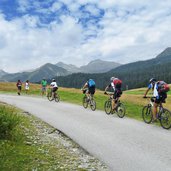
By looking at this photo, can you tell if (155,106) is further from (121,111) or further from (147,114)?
(121,111)

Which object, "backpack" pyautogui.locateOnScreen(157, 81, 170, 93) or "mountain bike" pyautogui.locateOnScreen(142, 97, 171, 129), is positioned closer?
"mountain bike" pyautogui.locateOnScreen(142, 97, 171, 129)

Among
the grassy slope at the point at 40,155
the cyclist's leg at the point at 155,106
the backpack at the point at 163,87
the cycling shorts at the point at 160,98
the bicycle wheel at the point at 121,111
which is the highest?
the backpack at the point at 163,87

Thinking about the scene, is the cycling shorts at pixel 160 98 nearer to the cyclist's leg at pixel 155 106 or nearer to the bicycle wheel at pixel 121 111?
the cyclist's leg at pixel 155 106

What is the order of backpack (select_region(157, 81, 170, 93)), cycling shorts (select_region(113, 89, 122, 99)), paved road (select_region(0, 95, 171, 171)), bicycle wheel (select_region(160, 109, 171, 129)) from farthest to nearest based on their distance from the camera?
cycling shorts (select_region(113, 89, 122, 99)), backpack (select_region(157, 81, 170, 93)), bicycle wheel (select_region(160, 109, 171, 129)), paved road (select_region(0, 95, 171, 171))

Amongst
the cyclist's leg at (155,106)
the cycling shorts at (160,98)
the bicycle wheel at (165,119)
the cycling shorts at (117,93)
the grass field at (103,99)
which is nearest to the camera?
the bicycle wheel at (165,119)

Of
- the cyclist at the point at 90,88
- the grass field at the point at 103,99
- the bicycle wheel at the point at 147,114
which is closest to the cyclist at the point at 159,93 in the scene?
the bicycle wheel at the point at 147,114

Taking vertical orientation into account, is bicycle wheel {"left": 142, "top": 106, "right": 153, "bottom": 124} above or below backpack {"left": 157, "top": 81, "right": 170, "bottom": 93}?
below

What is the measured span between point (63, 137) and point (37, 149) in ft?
8.93

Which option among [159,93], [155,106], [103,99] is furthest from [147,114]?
[103,99]

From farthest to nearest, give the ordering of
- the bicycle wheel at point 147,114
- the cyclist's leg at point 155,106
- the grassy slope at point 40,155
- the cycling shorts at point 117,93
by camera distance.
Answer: the cycling shorts at point 117,93
the bicycle wheel at point 147,114
the cyclist's leg at point 155,106
the grassy slope at point 40,155

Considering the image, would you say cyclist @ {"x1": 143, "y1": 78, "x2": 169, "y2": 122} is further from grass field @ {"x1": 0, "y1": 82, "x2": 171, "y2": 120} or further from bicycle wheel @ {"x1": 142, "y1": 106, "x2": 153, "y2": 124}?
grass field @ {"x1": 0, "y1": 82, "x2": 171, "y2": 120}

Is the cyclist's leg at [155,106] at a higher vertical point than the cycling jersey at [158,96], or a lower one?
lower

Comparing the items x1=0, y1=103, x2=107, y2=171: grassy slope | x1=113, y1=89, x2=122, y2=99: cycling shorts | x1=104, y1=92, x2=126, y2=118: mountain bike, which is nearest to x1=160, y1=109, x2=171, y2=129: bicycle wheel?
x1=104, y1=92, x2=126, y2=118: mountain bike

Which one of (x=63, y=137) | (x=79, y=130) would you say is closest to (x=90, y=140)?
(x=63, y=137)
